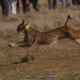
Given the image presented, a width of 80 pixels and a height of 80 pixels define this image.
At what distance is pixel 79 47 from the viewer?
12094 millimetres

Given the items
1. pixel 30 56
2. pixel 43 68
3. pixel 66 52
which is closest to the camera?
pixel 43 68

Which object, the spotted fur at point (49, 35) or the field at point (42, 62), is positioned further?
the spotted fur at point (49, 35)

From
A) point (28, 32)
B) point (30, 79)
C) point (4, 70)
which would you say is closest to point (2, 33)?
point (28, 32)

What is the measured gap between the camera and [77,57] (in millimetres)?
10836

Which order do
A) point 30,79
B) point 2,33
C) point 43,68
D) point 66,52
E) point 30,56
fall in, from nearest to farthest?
point 30,79, point 43,68, point 30,56, point 66,52, point 2,33

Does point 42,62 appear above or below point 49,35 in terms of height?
below

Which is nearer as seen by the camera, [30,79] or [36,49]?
[30,79]

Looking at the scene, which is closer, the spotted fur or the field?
the field

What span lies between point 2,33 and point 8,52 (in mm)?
2970

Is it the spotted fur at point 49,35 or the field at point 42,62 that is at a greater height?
the spotted fur at point 49,35

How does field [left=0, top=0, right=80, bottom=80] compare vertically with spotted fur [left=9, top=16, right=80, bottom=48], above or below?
below

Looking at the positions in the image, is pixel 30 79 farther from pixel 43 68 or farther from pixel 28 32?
pixel 28 32

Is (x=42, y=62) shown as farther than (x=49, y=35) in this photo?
No

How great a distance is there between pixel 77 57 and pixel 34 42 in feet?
3.51
